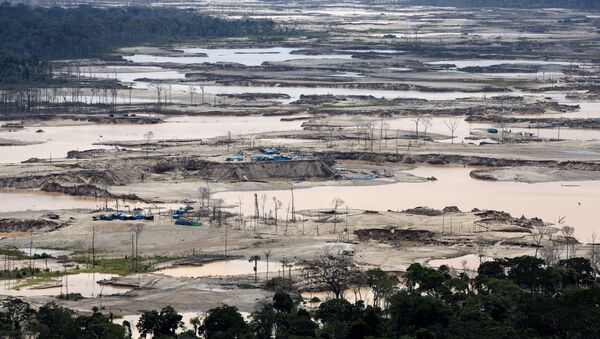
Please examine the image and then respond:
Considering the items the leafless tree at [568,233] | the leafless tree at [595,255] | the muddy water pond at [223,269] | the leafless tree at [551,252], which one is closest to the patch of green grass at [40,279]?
the muddy water pond at [223,269]

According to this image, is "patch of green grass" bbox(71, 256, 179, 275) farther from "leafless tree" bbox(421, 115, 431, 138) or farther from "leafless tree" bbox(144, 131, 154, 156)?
"leafless tree" bbox(421, 115, 431, 138)

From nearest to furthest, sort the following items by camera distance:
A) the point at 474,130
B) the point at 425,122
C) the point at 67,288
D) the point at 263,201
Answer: the point at 67,288
the point at 263,201
the point at 474,130
the point at 425,122

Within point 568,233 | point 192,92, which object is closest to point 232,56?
point 192,92

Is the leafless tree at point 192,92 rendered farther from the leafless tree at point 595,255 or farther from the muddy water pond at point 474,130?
the leafless tree at point 595,255

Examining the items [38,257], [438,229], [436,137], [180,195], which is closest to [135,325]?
[38,257]

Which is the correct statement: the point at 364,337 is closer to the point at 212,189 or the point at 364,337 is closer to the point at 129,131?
the point at 212,189

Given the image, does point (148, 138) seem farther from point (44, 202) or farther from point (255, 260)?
point (255, 260)

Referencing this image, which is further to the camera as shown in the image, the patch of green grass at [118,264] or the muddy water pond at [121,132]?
the muddy water pond at [121,132]

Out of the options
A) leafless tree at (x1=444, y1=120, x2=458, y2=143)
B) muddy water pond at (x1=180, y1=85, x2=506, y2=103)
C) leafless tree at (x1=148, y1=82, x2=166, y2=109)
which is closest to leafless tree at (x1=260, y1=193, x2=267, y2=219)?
leafless tree at (x1=444, y1=120, x2=458, y2=143)
